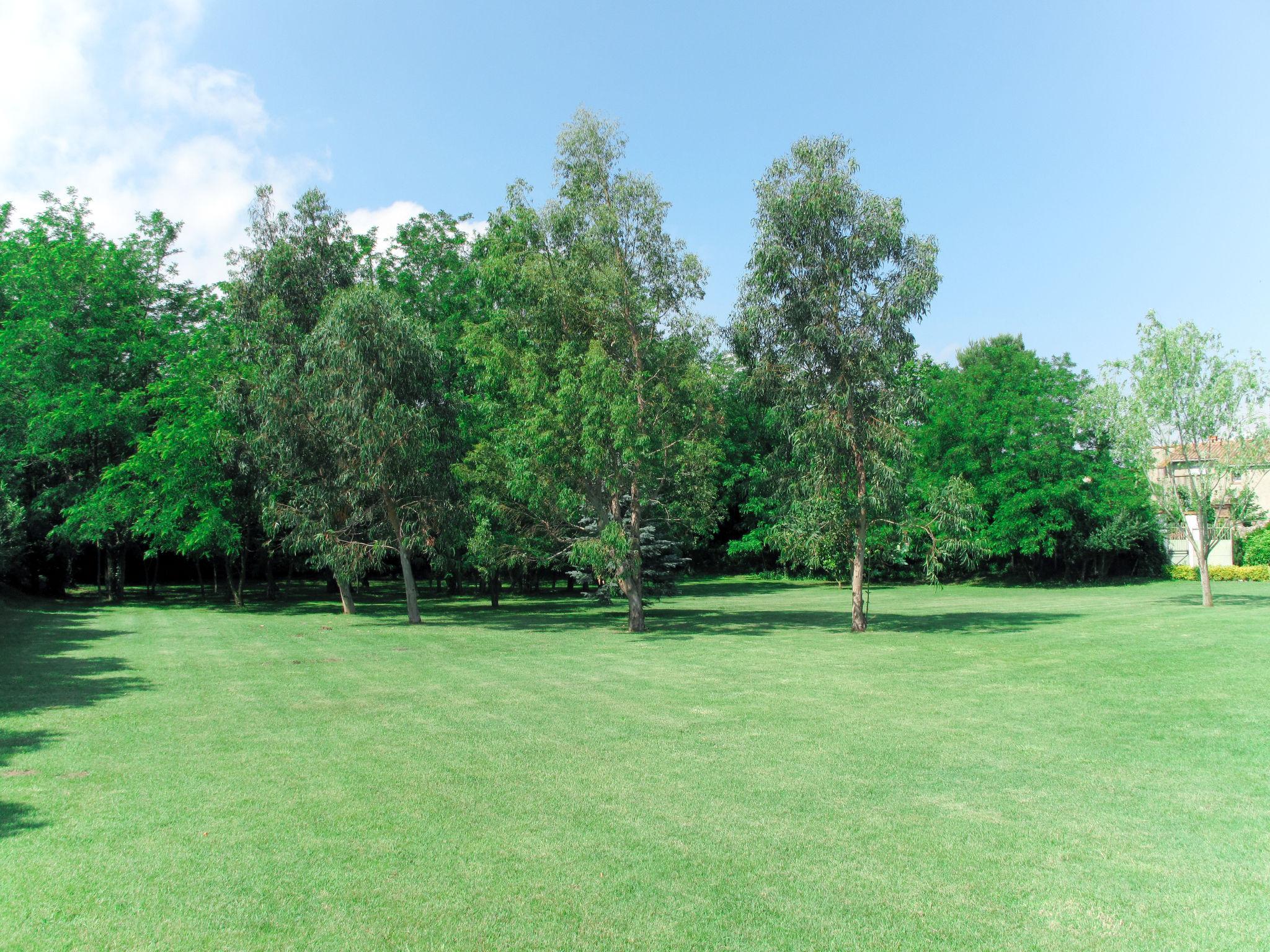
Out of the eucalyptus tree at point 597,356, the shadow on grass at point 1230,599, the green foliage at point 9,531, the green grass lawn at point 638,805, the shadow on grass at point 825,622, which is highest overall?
the eucalyptus tree at point 597,356

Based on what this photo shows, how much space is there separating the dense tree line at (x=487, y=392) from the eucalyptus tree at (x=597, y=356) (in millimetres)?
89

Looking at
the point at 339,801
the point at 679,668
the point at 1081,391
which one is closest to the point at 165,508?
the point at 679,668

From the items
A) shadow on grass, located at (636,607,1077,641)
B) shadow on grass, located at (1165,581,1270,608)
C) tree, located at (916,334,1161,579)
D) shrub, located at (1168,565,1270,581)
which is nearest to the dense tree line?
shadow on grass, located at (636,607,1077,641)

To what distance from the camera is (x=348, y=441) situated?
25.0 metres

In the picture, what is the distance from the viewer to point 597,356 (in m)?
21.9

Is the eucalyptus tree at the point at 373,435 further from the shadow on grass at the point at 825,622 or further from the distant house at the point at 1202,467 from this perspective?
the distant house at the point at 1202,467

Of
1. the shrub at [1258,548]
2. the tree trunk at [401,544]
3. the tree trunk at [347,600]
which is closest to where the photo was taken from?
the tree trunk at [401,544]

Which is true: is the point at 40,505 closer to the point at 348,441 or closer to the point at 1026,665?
the point at 348,441

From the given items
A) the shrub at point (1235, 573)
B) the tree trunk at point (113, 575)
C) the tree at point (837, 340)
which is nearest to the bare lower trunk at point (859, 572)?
the tree at point (837, 340)

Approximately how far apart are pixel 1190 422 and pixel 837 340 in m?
14.0

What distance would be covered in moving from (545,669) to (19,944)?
11045 millimetres

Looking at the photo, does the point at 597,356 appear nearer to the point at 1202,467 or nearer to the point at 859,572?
the point at 859,572

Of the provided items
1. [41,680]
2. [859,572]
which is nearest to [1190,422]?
[859,572]

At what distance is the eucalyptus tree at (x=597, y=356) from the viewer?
22719 mm
